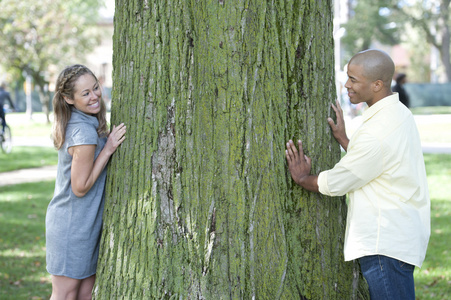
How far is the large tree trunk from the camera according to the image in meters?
2.99

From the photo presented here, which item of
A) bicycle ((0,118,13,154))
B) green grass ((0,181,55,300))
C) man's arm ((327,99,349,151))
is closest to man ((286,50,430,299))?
man's arm ((327,99,349,151))

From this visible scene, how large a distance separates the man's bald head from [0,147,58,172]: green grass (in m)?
11.2

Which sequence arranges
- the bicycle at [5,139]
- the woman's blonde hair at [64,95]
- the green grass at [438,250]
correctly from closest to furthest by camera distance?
1. the woman's blonde hair at [64,95]
2. the green grass at [438,250]
3. the bicycle at [5,139]

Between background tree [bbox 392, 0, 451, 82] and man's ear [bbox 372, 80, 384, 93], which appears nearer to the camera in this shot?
man's ear [bbox 372, 80, 384, 93]

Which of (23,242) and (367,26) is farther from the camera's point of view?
(367,26)

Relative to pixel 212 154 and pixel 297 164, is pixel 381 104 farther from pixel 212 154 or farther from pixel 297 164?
pixel 212 154

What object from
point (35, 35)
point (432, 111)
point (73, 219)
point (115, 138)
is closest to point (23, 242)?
point (73, 219)

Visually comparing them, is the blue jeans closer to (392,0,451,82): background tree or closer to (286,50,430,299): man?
(286,50,430,299): man

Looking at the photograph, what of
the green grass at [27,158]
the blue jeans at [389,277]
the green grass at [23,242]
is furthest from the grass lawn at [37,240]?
the blue jeans at [389,277]

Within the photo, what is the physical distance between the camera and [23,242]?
695 cm

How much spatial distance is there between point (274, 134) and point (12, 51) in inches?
1035

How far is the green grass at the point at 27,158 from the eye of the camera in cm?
1313

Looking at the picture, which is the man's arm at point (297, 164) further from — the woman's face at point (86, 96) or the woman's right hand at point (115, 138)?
the woman's face at point (86, 96)

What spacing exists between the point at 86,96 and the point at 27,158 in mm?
11872
